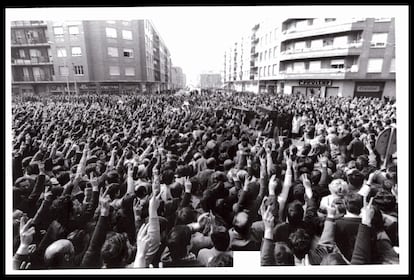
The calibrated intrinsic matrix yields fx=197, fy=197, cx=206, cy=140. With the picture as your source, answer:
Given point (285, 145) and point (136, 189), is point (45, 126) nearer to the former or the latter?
point (136, 189)

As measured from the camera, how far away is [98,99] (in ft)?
13.5

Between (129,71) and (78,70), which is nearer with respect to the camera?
(78,70)

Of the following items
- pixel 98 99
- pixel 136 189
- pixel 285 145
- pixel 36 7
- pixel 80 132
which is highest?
pixel 36 7

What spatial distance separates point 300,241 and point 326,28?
3216 mm

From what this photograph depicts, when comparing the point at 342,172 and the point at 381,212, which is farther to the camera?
the point at 342,172

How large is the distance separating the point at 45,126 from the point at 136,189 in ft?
8.81

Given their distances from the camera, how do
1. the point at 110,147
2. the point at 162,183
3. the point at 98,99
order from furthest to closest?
1. the point at 98,99
2. the point at 110,147
3. the point at 162,183

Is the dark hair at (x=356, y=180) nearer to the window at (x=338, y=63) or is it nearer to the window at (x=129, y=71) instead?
the window at (x=338, y=63)

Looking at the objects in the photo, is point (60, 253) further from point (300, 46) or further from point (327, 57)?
point (327, 57)

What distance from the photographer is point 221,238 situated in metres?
1.79

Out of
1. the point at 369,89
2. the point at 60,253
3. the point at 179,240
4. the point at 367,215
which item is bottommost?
the point at 60,253

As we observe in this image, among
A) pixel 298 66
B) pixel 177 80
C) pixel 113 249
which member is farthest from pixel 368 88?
pixel 113 249

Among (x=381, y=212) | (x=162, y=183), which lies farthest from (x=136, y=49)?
(x=381, y=212)

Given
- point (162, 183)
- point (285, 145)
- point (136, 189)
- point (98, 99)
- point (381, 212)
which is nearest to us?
point (381, 212)
